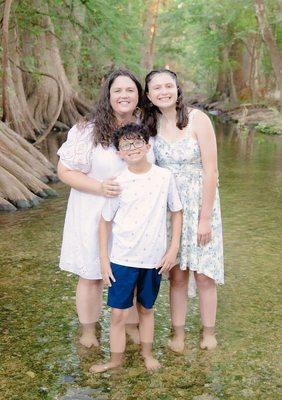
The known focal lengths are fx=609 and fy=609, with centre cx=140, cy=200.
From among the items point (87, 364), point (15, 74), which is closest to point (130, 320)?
point (87, 364)

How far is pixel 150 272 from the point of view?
11.6ft

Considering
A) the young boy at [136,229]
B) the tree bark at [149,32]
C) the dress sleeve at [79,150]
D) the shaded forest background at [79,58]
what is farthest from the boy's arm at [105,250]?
the tree bark at [149,32]

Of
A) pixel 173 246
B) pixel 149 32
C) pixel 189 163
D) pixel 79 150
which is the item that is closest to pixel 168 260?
pixel 173 246

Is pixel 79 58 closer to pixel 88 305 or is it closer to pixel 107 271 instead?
pixel 88 305

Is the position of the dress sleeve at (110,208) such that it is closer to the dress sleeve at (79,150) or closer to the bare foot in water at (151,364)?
the dress sleeve at (79,150)

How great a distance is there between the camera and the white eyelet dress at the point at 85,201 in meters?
3.71

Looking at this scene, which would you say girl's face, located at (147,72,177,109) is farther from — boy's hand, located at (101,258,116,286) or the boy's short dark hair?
boy's hand, located at (101,258,116,286)

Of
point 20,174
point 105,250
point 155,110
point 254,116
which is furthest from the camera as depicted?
point 254,116

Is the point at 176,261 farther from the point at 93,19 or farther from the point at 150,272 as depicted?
the point at 93,19

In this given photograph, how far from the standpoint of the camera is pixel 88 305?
3.96 metres

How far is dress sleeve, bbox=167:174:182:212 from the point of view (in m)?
3.59

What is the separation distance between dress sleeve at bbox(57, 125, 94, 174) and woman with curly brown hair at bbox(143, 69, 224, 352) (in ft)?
1.25

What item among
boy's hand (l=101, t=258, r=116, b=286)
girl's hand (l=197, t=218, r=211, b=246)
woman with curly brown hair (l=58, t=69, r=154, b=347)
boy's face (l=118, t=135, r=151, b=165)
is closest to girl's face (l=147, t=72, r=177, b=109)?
woman with curly brown hair (l=58, t=69, r=154, b=347)

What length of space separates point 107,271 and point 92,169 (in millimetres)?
665
